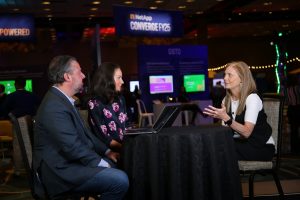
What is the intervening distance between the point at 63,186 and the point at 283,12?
15.1 m

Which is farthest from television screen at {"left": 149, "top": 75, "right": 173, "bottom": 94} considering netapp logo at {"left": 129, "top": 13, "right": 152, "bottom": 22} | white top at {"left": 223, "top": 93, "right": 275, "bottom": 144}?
white top at {"left": 223, "top": 93, "right": 275, "bottom": 144}

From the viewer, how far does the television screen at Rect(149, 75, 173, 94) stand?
11586 mm

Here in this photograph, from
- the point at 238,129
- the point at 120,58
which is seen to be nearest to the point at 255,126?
the point at 238,129

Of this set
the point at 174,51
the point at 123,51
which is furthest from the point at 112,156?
the point at 123,51

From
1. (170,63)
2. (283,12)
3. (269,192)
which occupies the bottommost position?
(269,192)

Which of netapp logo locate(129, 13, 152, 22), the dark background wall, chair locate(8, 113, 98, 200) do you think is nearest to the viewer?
chair locate(8, 113, 98, 200)

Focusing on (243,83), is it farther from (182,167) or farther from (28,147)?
(28,147)

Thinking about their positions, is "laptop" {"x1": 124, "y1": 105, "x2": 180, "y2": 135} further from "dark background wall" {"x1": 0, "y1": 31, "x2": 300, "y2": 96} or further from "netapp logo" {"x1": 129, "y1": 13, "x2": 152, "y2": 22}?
"dark background wall" {"x1": 0, "y1": 31, "x2": 300, "y2": 96}

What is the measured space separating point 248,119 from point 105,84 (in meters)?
1.11

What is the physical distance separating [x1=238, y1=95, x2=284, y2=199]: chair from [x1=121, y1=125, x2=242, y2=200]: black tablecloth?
1.83 ft

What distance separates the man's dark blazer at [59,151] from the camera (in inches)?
104

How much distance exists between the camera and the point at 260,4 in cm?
1452

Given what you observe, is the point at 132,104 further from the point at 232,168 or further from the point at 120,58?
the point at 232,168

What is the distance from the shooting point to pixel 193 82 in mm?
12414
